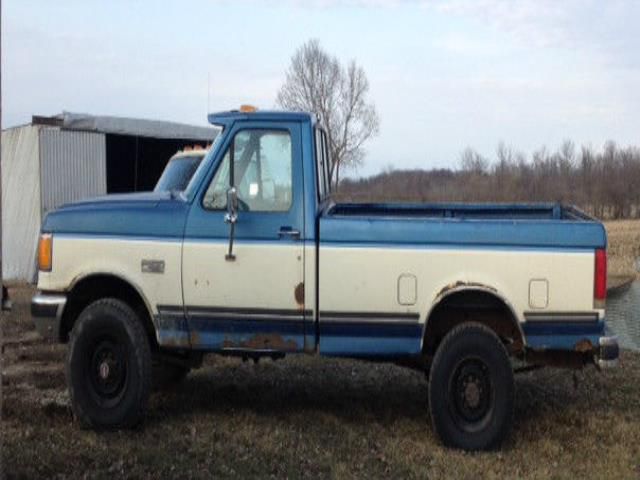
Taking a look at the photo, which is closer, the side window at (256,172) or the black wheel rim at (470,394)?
the black wheel rim at (470,394)

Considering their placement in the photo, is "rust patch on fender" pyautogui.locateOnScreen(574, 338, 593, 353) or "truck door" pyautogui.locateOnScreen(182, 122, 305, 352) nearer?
"rust patch on fender" pyautogui.locateOnScreen(574, 338, 593, 353)

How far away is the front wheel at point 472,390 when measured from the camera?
5871 millimetres

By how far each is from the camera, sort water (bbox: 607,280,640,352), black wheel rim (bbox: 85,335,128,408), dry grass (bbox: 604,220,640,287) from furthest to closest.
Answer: dry grass (bbox: 604,220,640,287)
water (bbox: 607,280,640,352)
black wheel rim (bbox: 85,335,128,408)

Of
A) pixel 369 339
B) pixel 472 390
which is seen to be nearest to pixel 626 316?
pixel 472 390

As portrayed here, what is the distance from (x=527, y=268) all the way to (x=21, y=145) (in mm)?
16929

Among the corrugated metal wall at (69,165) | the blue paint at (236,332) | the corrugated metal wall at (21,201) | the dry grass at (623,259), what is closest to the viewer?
the blue paint at (236,332)

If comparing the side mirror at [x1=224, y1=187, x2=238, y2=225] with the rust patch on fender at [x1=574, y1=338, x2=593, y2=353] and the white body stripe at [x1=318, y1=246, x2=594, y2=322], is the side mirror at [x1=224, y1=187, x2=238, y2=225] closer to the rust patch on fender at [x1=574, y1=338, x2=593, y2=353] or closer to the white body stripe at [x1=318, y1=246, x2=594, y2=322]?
the white body stripe at [x1=318, y1=246, x2=594, y2=322]

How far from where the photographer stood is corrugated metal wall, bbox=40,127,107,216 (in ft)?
63.0

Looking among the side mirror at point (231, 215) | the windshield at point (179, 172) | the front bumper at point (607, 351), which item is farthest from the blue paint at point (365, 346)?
the windshield at point (179, 172)

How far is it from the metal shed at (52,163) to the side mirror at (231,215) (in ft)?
47.0

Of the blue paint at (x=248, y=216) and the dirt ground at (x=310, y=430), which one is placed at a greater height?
the blue paint at (x=248, y=216)

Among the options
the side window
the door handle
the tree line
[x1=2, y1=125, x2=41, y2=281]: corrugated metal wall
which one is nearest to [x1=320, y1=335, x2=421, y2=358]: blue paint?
the door handle

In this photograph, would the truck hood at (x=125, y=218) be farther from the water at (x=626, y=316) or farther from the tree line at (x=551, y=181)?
the tree line at (x=551, y=181)

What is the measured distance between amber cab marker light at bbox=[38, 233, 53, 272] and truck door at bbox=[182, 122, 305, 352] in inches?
45.2
